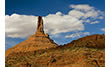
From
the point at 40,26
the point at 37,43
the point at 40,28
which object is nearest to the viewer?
the point at 37,43

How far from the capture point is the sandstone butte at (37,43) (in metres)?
82.7

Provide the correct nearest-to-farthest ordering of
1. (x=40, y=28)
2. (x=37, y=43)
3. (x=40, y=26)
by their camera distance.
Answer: (x=37, y=43), (x=40, y=28), (x=40, y=26)

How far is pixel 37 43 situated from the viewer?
86.6 metres

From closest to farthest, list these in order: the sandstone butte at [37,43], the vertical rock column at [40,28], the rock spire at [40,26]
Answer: the sandstone butte at [37,43] < the vertical rock column at [40,28] < the rock spire at [40,26]

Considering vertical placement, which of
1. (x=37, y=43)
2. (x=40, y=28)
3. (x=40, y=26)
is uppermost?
(x=40, y=26)

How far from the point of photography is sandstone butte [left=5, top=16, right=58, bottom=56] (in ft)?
271

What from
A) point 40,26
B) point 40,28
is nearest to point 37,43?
point 40,28

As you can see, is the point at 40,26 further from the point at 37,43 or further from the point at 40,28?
the point at 37,43

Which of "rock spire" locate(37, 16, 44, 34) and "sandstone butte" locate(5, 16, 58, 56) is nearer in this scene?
"sandstone butte" locate(5, 16, 58, 56)

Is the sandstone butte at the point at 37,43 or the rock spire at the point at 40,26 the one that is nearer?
the sandstone butte at the point at 37,43

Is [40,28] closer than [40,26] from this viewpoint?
Yes

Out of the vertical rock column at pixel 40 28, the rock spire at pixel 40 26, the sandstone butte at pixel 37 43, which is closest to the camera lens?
the sandstone butte at pixel 37 43

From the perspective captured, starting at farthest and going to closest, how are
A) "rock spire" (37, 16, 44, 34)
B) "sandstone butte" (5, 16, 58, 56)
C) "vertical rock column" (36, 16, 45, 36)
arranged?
"rock spire" (37, 16, 44, 34) → "vertical rock column" (36, 16, 45, 36) → "sandstone butte" (5, 16, 58, 56)
